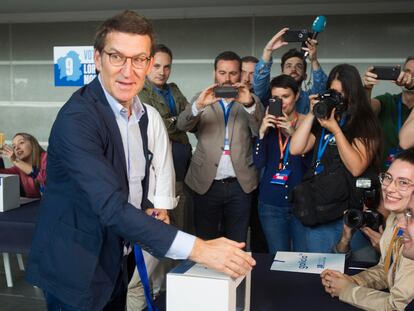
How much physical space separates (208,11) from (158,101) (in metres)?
2.49

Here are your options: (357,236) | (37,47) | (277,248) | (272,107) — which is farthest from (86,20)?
(357,236)

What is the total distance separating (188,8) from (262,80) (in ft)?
8.39

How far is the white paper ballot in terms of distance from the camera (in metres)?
1.86

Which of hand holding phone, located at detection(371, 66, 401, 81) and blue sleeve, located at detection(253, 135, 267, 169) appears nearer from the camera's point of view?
hand holding phone, located at detection(371, 66, 401, 81)

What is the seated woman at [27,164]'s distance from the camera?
140 inches

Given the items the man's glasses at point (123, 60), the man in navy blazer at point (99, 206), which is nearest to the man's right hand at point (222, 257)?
the man in navy blazer at point (99, 206)

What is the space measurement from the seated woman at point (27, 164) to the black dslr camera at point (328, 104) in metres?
2.05

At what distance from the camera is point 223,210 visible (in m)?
3.12

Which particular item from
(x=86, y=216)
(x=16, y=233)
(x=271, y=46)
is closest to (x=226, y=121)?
(x=271, y=46)

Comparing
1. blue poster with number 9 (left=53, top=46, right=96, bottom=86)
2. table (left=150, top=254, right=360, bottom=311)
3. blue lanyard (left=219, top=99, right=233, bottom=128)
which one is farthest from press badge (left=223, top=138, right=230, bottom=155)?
blue poster with number 9 (left=53, top=46, right=96, bottom=86)

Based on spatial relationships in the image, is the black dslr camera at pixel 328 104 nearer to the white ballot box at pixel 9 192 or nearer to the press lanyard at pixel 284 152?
the press lanyard at pixel 284 152

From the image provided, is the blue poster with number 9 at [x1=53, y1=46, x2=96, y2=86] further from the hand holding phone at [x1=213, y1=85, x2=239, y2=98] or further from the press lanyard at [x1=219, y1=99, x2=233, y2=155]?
the hand holding phone at [x1=213, y1=85, x2=239, y2=98]

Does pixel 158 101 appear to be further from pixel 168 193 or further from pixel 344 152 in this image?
pixel 168 193

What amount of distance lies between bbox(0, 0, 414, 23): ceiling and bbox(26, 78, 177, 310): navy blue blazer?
3.79 metres
